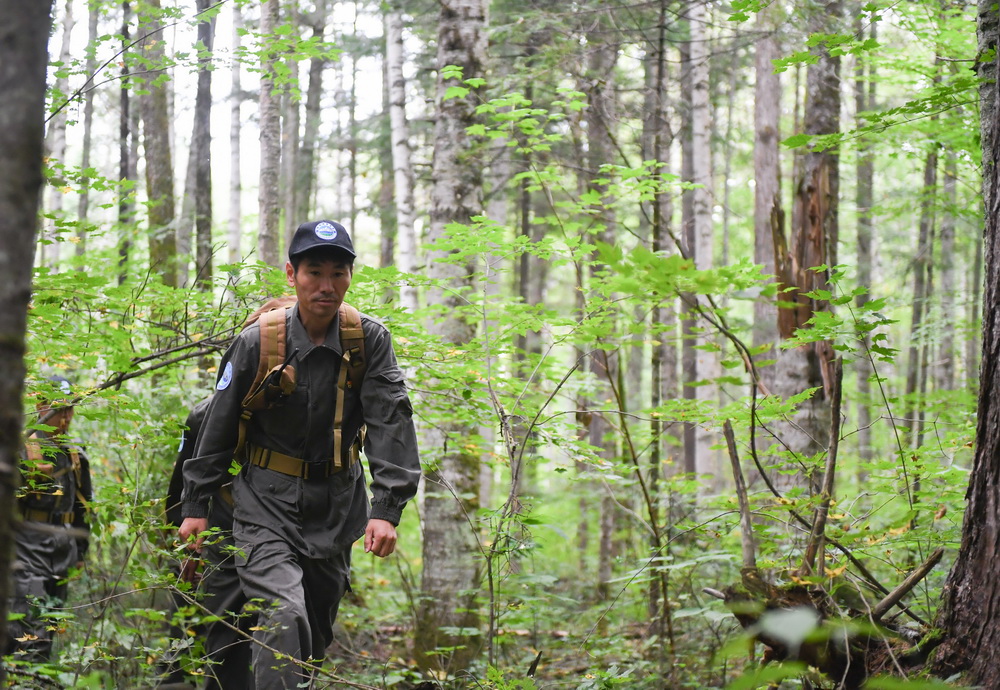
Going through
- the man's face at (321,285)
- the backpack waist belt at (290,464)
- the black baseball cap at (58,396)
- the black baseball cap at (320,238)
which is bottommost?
the backpack waist belt at (290,464)

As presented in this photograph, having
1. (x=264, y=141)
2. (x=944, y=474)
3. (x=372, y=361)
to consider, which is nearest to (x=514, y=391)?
(x=372, y=361)

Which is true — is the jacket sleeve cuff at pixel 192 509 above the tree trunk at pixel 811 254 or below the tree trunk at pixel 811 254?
below

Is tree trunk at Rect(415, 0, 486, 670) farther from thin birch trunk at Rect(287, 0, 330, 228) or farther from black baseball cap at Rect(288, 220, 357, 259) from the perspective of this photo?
thin birch trunk at Rect(287, 0, 330, 228)

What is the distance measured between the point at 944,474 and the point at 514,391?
108 inches

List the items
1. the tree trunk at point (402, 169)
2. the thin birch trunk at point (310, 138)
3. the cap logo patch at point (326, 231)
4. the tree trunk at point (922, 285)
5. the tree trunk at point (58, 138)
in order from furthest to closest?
the thin birch trunk at point (310, 138), the tree trunk at point (402, 169), the tree trunk at point (922, 285), the tree trunk at point (58, 138), the cap logo patch at point (326, 231)

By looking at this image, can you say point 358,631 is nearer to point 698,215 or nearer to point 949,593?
point 949,593

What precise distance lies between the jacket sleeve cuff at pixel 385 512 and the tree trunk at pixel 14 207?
2.41 metres

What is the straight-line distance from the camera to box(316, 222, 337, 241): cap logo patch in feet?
13.4

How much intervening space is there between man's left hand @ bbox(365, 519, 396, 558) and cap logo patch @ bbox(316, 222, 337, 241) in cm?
141

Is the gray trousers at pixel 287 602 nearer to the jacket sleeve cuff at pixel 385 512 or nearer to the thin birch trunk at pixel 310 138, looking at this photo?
the jacket sleeve cuff at pixel 385 512

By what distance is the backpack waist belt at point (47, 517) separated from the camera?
5766mm

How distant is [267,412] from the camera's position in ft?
13.4

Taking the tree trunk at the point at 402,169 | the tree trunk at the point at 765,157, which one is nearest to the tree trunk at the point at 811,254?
the tree trunk at the point at 765,157

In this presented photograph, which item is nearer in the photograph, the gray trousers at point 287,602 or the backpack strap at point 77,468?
the gray trousers at point 287,602
